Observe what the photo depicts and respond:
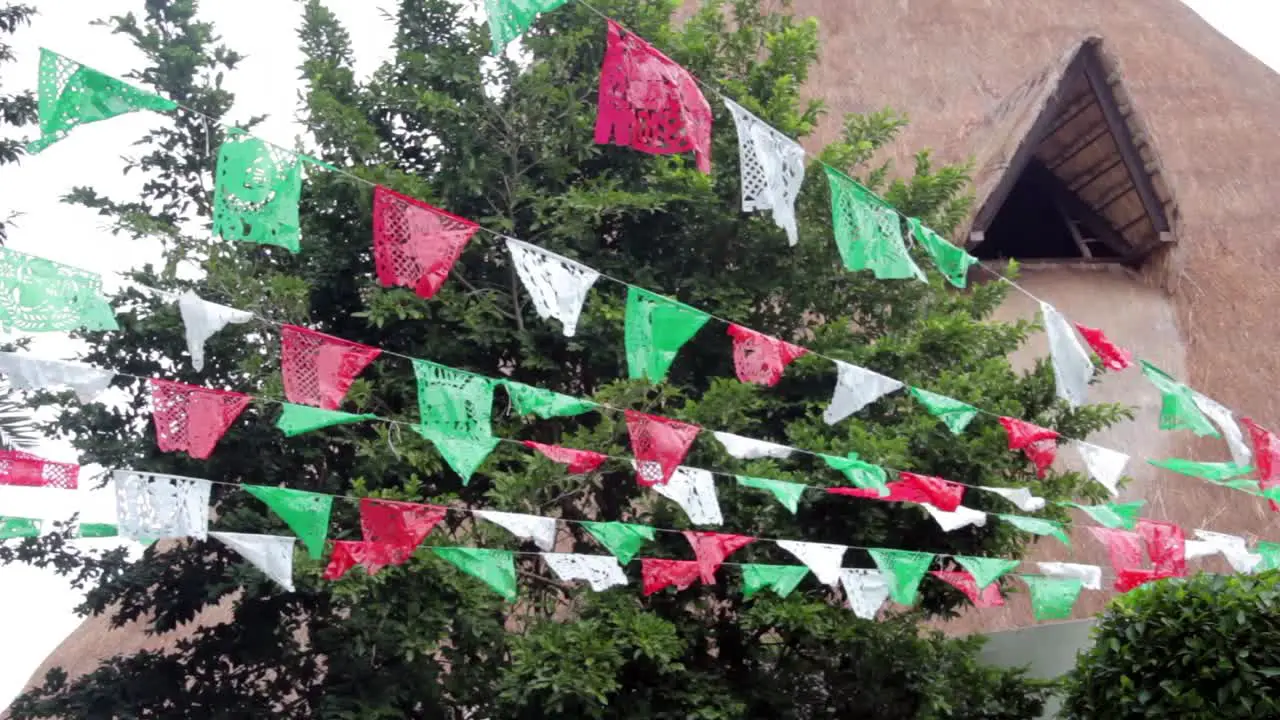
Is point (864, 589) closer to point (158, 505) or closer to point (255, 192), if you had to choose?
point (158, 505)

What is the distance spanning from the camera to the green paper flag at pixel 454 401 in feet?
18.9

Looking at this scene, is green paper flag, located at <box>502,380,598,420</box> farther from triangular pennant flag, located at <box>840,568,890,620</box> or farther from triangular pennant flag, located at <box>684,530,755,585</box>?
triangular pennant flag, located at <box>840,568,890,620</box>

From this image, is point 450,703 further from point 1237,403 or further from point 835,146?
point 1237,403

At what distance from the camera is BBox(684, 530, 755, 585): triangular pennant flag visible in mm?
6738

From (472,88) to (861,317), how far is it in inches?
121

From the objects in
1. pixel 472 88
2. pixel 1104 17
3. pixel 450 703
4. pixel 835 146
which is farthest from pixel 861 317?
pixel 1104 17

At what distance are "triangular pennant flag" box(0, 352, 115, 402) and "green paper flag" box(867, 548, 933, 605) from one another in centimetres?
399

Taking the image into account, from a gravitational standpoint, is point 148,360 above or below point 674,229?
below

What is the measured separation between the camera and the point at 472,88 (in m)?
8.43

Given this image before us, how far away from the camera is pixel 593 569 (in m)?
6.68

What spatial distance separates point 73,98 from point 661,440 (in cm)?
313

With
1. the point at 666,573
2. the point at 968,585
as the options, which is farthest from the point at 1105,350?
the point at 666,573

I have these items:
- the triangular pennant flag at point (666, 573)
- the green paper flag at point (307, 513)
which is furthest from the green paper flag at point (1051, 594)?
the green paper flag at point (307, 513)

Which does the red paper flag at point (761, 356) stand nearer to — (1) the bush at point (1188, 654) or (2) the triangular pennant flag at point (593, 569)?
(2) the triangular pennant flag at point (593, 569)
